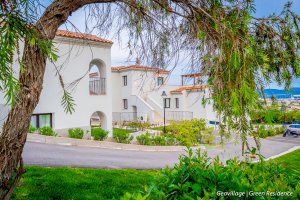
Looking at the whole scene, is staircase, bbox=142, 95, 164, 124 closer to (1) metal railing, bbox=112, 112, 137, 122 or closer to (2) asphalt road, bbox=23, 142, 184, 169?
(1) metal railing, bbox=112, 112, 137, 122

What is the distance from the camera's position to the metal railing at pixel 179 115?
95.4 ft

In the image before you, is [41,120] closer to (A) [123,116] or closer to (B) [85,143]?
(B) [85,143]

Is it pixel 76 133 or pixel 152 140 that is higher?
pixel 76 133

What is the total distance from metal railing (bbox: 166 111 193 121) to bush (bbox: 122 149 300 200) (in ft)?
86.7

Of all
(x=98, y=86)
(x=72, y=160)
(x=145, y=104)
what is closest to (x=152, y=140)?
(x=98, y=86)

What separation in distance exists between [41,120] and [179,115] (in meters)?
17.6

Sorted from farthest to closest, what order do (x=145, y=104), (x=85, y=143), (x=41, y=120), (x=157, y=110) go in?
1. (x=157, y=110)
2. (x=145, y=104)
3. (x=41, y=120)
4. (x=85, y=143)

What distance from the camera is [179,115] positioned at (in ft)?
98.0

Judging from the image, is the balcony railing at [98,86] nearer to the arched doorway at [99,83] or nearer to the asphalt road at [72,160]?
the arched doorway at [99,83]

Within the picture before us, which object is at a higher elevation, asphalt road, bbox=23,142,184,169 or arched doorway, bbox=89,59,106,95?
arched doorway, bbox=89,59,106,95

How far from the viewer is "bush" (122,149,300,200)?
6.43 ft

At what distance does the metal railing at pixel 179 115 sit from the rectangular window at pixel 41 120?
16803mm

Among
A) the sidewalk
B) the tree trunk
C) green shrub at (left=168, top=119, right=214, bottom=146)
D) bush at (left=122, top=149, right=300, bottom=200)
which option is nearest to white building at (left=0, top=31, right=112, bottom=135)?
the sidewalk

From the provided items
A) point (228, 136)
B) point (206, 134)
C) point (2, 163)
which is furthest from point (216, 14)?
point (206, 134)
